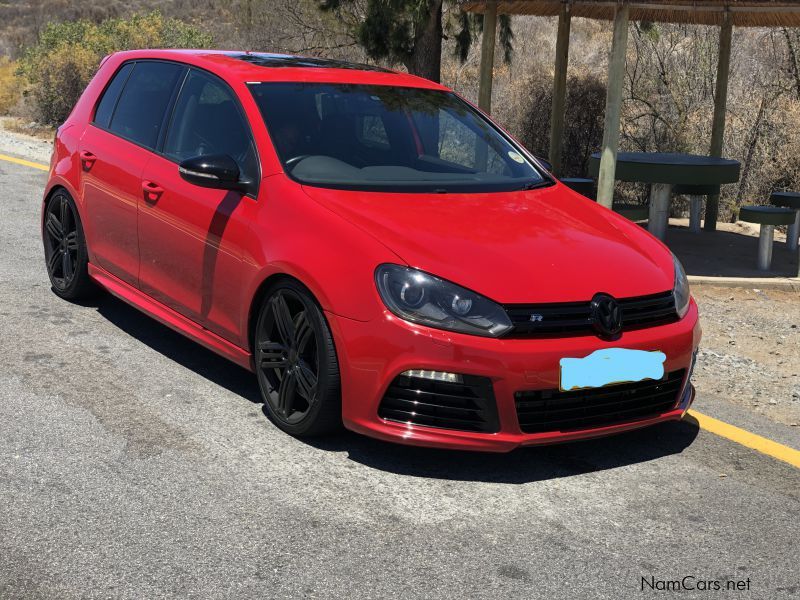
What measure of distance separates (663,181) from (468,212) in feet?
17.4

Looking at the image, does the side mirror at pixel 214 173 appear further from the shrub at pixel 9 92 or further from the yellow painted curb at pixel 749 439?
the shrub at pixel 9 92

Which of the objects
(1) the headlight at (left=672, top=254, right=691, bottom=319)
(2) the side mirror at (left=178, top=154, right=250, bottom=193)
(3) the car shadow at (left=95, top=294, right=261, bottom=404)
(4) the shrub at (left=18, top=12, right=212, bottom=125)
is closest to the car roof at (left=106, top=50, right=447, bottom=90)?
(2) the side mirror at (left=178, top=154, right=250, bottom=193)

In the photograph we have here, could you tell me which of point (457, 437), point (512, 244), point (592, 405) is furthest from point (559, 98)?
point (457, 437)

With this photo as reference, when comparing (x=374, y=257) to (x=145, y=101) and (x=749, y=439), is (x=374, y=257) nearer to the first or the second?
(x=749, y=439)

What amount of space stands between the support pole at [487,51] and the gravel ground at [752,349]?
3.17m

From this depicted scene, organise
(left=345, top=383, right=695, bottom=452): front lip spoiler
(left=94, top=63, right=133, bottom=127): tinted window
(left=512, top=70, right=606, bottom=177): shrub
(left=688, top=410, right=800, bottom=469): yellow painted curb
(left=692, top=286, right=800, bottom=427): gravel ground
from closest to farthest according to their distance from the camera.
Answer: (left=345, top=383, right=695, bottom=452): front lip spoiler → (left=688, top=410, right=800, bottom=469): yellow painted curb → (left=692, top=286, right=800, bottom=427): gravel ground → (left=94, top=63, right=133, bottom=127): tinted window → (left=512, top=70, right=606, bottom=177): shrub

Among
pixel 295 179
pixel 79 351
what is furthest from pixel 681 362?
pixel 79 351

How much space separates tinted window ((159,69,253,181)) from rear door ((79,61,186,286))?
16cm

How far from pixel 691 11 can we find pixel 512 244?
7.78 m

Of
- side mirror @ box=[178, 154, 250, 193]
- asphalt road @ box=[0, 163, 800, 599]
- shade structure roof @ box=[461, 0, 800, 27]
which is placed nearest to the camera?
asphalt road @ box=[0, 163, 800, 599]

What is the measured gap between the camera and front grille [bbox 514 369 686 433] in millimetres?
4301

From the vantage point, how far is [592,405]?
442 cm

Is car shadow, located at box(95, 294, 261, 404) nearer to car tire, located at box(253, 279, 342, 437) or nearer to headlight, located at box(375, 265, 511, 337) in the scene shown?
car tire, located at box(253, 279, 342, 437)

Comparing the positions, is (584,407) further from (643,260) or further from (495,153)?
(495,153)
